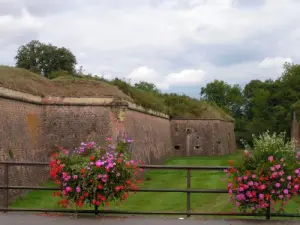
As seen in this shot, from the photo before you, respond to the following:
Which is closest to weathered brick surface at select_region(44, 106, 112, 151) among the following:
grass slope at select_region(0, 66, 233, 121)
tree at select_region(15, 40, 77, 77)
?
grass slope at select_region(0, 66, 233, 121)

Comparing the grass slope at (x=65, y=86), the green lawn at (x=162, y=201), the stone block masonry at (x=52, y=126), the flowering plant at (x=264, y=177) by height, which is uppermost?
the grass slope at (x=65, y=86)

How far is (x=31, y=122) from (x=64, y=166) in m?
13.7

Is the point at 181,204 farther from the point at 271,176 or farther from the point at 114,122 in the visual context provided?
the point at 271,176

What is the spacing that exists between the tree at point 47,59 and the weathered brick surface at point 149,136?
22.5m

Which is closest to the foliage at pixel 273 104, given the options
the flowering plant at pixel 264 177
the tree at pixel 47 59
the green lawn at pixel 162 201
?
the tree at pixel 47 59

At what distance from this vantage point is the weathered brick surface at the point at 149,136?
2750 centimetres

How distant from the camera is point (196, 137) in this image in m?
45.9

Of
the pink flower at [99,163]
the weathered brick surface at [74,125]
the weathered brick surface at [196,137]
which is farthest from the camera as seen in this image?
the weathered brick surface at [196,137]

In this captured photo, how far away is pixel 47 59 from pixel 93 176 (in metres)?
55.0

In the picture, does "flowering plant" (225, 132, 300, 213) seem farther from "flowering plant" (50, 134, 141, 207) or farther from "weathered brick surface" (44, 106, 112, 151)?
"weathered brick surface" (44, 106, 112, 151)

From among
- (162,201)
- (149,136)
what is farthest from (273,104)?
(162,201)

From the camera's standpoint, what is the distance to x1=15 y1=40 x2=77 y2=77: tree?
60406mm

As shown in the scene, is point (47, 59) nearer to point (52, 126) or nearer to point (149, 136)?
point (149, 136)

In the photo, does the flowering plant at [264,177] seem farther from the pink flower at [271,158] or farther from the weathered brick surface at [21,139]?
the weathered brick surface at [21,139]
